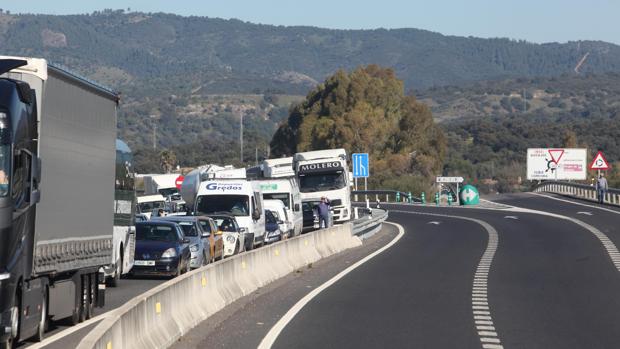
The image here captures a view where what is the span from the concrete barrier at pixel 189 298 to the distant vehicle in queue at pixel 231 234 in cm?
332

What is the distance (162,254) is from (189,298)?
10.3 metres

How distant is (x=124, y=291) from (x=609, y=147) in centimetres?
14594

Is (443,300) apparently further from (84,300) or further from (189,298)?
(84,300)

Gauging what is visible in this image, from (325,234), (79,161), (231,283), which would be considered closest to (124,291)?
(231,283)

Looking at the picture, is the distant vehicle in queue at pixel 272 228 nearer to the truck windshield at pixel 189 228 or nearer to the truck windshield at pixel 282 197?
the truck windshield at pixel 282 197

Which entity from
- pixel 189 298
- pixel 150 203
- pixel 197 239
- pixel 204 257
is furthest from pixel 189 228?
pixel 150 203

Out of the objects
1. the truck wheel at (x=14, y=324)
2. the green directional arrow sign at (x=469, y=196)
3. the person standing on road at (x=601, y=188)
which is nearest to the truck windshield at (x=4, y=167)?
the truck wheel at (x=14, y=324)

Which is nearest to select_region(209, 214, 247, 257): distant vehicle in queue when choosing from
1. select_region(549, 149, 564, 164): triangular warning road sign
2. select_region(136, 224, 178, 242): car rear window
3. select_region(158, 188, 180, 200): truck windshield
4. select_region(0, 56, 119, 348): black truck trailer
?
select_region(136, 224, 178, 242): car rear window

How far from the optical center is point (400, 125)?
11531 cm

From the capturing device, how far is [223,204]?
3831cm

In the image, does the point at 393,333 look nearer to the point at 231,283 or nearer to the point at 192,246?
the point at 231,283

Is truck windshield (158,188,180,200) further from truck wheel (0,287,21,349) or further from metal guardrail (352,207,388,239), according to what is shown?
truck wheel (0,287,21,349)

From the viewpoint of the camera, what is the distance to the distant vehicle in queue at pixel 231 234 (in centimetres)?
3494

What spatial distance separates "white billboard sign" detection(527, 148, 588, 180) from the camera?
10131cm
